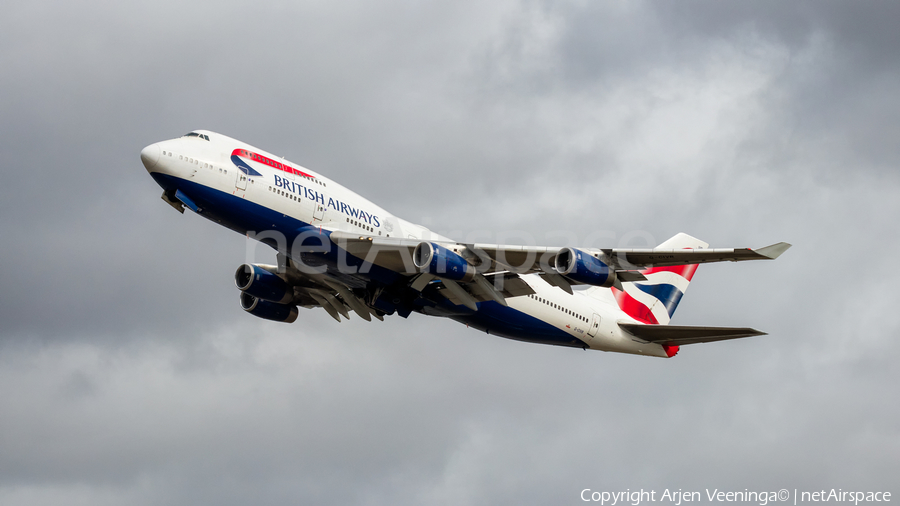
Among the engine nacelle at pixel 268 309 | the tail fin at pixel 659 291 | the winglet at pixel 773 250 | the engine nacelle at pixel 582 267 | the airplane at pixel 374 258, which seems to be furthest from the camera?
the tail fin at pixel 659 291

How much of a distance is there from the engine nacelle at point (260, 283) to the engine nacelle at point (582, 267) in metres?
17.2

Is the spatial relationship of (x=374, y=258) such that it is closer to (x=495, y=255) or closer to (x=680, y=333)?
(x=495, y=255)

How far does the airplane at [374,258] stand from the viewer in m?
37.9

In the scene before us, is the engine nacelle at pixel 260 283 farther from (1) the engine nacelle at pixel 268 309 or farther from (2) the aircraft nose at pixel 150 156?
(2) the aircraft nose at pixel 150 156

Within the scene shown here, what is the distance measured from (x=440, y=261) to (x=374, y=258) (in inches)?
140

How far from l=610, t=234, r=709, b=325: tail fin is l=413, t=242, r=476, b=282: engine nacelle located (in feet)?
55.5

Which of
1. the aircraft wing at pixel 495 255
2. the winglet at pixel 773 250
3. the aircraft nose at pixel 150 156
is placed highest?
the aircraft nose at pixel 150 156

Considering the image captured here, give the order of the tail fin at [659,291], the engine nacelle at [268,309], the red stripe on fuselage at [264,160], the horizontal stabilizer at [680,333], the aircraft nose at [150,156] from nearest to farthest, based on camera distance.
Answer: the aircraft nose at [150,156] < the red stripe on fuselage at [264,160] < the horizontal stabilizer at [680,333] < the engine nacelle at [268,309] < the tail fin at [659,291]

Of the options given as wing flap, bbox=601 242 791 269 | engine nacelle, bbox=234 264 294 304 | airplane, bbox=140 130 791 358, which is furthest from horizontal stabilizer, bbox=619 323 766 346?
engine nacelle, bbox=234 264 294 304

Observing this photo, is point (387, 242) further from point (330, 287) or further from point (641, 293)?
point (641, 293)

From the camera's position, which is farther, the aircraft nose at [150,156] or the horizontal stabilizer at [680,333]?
the horizontal stabilizer at [680,333]

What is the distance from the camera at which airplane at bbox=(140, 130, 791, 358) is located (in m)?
37.9

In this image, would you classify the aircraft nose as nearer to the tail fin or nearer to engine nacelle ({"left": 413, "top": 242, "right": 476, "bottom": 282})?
engine nacelle ({"left": 413, "top": 242, "right": 476, "bottom": 282})

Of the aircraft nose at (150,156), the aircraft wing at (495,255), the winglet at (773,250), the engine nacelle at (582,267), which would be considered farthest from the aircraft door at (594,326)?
the aircraft nose at (150,156)
